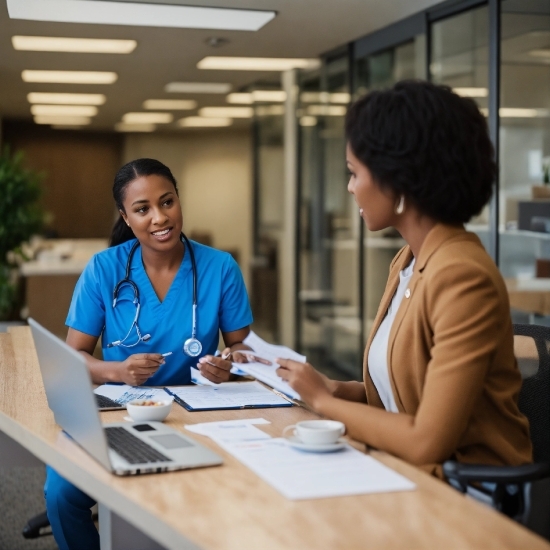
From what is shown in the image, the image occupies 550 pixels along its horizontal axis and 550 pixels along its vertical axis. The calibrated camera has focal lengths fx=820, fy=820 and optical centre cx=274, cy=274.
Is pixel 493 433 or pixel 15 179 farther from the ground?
pixel 15 179

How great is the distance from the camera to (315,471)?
1477mm

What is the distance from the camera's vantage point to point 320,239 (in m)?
6.67

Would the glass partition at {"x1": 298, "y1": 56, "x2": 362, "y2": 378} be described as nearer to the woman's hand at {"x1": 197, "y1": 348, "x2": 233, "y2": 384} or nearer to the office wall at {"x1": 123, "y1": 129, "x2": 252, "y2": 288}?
the woman's hand at {"x1": 197, "y1": 348, "x2": 233, "y2": 384}

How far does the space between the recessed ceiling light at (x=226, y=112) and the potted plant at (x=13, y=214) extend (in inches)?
168

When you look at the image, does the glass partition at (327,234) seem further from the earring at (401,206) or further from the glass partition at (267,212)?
the earring at (401,206)

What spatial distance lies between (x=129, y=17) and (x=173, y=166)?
30.9 ft

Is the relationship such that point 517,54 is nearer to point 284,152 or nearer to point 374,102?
point 374,102

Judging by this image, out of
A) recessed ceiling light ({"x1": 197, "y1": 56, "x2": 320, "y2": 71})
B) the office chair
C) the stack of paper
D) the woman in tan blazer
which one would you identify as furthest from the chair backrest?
recessed ceiling light ({"x1": 197, "y1": 56, "x2": 320, "y2": 71})

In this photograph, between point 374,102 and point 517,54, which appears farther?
point 517,54

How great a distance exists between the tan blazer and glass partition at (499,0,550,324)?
7.45 feet

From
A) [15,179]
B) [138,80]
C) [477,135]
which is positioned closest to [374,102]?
[477,135]

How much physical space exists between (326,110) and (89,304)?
14.1 ft

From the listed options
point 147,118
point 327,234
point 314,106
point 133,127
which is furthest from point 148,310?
point 133,127

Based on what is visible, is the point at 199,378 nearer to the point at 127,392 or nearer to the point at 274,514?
the point at 127,392
